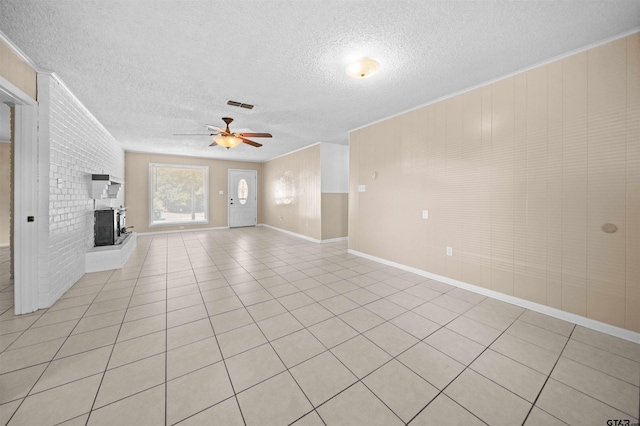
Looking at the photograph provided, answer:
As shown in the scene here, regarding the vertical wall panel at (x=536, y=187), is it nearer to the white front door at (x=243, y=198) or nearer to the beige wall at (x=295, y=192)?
the beige wall at (x=295, y=192)

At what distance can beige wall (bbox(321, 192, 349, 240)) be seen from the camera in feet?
21.4

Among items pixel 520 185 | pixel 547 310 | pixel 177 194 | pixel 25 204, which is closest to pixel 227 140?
pixel 25 204

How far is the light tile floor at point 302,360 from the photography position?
1400 mm

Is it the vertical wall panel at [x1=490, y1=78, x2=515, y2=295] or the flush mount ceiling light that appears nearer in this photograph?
the flush mount ceiling light

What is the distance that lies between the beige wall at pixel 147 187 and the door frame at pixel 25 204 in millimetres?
5415

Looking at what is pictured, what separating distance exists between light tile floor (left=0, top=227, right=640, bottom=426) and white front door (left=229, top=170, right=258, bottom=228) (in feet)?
19.1

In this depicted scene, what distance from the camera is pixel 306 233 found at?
701 cm

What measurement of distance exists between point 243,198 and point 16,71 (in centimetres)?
690

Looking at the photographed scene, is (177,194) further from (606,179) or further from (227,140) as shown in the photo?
(606,179)

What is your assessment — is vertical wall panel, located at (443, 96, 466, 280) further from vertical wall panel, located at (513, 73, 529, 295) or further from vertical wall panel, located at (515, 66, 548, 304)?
vertical wall panel, located at (515, 66, 548, 304)

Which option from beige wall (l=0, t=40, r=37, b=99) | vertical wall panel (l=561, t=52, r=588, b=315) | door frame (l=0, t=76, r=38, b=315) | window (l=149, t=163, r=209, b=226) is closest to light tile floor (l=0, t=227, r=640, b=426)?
door frame (l=0, t=76, r=38, b=315)

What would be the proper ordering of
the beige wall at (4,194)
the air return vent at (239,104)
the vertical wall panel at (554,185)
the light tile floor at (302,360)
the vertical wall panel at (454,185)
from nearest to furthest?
the light tile floor at (302,360) → the vertical wall panel at (554,185) → the vertical wall panel at (454,185) → the air return vent at (239,104) → the beige wall at (4,194)

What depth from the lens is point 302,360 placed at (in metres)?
1.83

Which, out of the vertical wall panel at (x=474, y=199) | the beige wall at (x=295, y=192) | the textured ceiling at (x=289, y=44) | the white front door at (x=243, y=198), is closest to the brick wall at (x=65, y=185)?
the textured ceiling at (x=289, y=44)
